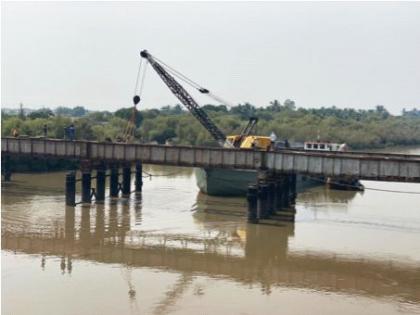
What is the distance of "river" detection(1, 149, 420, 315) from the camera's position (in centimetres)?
2423

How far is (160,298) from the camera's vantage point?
958 inches

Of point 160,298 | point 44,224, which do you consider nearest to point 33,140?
point 44,224

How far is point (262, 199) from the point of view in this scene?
132 ft

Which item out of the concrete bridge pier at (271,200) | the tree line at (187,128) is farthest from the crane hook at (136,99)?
the tree line at (187,128)

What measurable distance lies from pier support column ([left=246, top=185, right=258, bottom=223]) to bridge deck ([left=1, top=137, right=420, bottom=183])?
2567 mm

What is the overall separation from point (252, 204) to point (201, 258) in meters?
8.62

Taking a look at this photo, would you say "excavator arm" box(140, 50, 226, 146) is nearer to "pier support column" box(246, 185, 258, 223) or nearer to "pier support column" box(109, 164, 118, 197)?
"pier support column" box(109, 164, 118, 197)

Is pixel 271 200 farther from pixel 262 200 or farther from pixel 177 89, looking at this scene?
pixel 177 89

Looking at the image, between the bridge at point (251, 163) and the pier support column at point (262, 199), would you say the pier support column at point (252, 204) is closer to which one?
the bridge at point (251, 163)

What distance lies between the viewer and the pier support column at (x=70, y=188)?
1709 inches

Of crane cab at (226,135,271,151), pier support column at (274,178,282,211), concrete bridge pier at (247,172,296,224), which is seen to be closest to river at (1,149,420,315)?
concrete bridge pier at (247,172,296,224)

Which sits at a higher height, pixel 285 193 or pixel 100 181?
pixel 100 181

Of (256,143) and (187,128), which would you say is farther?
(187,128)

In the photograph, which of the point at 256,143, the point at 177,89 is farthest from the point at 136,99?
the point at 256,143
